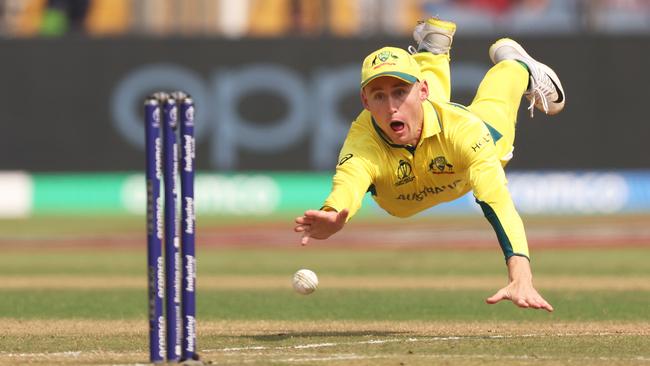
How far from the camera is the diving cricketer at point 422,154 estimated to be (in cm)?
844

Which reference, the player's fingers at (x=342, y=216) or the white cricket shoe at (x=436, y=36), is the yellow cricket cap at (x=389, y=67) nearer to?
the player's fingers at (x=342, y=216)

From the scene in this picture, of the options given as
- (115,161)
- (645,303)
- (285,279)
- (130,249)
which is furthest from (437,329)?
(115,161)

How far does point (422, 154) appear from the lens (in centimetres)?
927

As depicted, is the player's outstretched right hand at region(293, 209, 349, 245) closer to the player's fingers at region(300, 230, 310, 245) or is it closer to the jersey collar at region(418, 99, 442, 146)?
the player's fingers at region(300, 230, 310, 245)

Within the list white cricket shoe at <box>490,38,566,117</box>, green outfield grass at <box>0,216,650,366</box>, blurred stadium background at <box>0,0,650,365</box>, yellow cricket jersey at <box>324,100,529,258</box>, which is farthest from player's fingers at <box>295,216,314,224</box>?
blurred stadium background at <box>0,0,650,365</box>

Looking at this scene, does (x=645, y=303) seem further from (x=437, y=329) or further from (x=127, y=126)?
(x=127, y=126)

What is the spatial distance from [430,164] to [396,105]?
0.59 meters

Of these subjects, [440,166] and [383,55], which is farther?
[440,166]

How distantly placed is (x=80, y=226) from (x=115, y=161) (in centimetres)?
214

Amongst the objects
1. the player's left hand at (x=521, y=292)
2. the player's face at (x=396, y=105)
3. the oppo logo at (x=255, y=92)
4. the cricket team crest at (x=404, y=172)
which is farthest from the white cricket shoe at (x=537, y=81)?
the oppo logo at (x=255, y=92)

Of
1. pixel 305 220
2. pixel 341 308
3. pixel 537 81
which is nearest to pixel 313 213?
pixel 305 220

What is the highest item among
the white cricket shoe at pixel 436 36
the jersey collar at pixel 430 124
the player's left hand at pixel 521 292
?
the white cricket shoe at pixel 436 36

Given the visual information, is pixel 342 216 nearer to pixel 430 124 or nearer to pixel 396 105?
pixel 396 105

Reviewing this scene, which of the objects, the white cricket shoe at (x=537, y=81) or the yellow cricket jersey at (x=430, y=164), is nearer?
the yellow cricket jersey at (x=430, y=164)
